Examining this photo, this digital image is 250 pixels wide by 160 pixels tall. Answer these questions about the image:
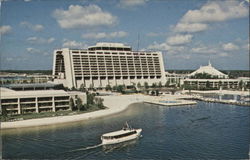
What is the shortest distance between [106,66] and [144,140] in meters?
98.5

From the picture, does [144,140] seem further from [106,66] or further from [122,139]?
[106,66]

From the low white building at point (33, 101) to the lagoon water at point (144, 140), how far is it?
13537mm

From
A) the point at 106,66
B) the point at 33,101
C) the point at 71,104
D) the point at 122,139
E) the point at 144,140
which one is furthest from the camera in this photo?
the point at 106,66

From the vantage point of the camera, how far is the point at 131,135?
45.7 metres

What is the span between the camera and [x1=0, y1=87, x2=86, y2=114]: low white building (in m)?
63.7

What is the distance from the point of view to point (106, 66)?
463ft

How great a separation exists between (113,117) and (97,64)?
76317 millimetres

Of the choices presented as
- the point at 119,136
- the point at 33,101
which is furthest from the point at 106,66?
the point at 119,136

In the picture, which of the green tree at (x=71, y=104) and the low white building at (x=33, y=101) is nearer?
the low white building at (x=33, y=101)

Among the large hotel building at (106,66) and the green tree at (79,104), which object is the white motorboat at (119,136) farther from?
the large hotel building at (106,66)

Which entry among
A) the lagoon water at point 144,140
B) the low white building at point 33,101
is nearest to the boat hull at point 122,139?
the lagoon water at point 144,140

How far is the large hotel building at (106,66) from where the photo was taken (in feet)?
436

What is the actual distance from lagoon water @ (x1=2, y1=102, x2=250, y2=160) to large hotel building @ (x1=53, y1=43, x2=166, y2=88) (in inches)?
2884

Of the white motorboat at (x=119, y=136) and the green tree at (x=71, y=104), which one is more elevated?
the green tree at (x=71, y=104)
